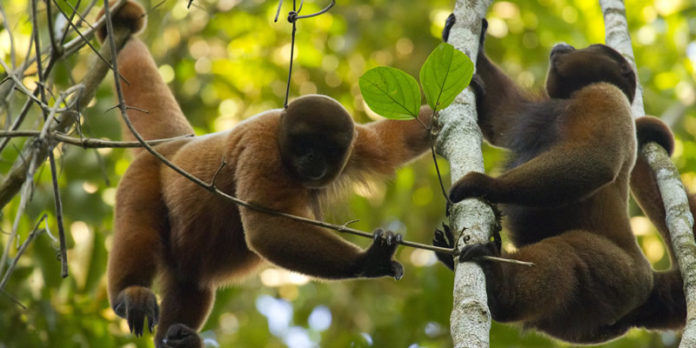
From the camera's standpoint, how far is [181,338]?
4.31 m

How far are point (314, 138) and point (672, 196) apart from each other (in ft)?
6.80

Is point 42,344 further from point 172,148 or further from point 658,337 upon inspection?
point 658,337

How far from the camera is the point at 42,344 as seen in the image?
4828 mm

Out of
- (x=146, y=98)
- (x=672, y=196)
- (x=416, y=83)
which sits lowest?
(x=146, y=98)

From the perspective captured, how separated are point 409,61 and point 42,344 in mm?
5269

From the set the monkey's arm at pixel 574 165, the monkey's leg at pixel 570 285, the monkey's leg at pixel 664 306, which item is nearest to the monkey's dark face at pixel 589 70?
the monkey's arm at pixel 574 165

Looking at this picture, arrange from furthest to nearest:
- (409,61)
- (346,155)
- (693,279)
Answer: (409,61) → (346,155) → (693,279)

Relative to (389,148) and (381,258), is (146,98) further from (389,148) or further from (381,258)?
(381,258)

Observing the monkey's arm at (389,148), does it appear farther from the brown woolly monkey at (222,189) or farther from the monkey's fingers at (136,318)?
the monkey's fingers at (136,318)

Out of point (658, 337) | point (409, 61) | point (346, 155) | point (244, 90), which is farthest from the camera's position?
point (244, 90)

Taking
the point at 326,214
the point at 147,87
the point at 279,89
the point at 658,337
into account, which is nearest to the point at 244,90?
the point at 279,89

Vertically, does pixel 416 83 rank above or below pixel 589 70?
below

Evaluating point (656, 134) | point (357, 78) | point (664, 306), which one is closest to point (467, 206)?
point (664, 306)

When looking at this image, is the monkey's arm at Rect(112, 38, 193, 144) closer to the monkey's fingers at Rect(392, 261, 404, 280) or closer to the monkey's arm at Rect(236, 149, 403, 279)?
the monkey's arm at Rect(236, 149, 403, 279)
